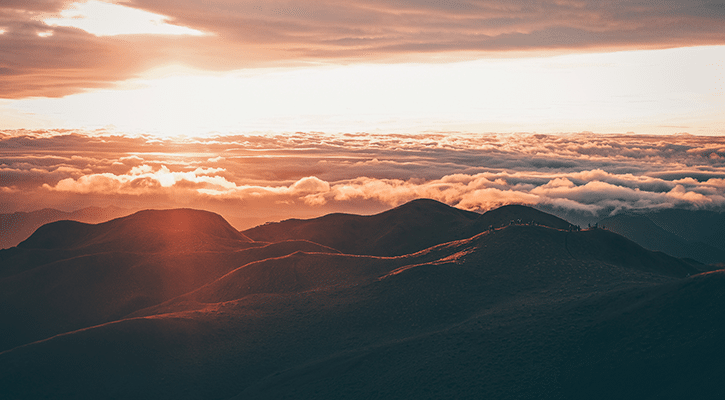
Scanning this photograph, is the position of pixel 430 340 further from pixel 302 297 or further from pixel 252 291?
pixel 252 291

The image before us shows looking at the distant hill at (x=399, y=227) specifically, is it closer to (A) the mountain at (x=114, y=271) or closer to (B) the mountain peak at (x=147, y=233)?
(B) the mountain peak at (x=147, y=233)

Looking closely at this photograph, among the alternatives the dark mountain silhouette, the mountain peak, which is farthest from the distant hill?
the dark mountain silhouette

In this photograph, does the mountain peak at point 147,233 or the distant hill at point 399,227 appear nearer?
the mountain peak at point 147,233

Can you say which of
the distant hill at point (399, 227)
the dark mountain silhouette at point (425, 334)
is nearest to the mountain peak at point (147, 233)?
the distant hill at point (399, 227)

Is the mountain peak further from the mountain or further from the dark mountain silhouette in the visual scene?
the dark mountain silhouette

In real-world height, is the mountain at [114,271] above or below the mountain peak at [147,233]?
below

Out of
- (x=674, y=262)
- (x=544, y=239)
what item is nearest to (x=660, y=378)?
(x=544, y=239)
